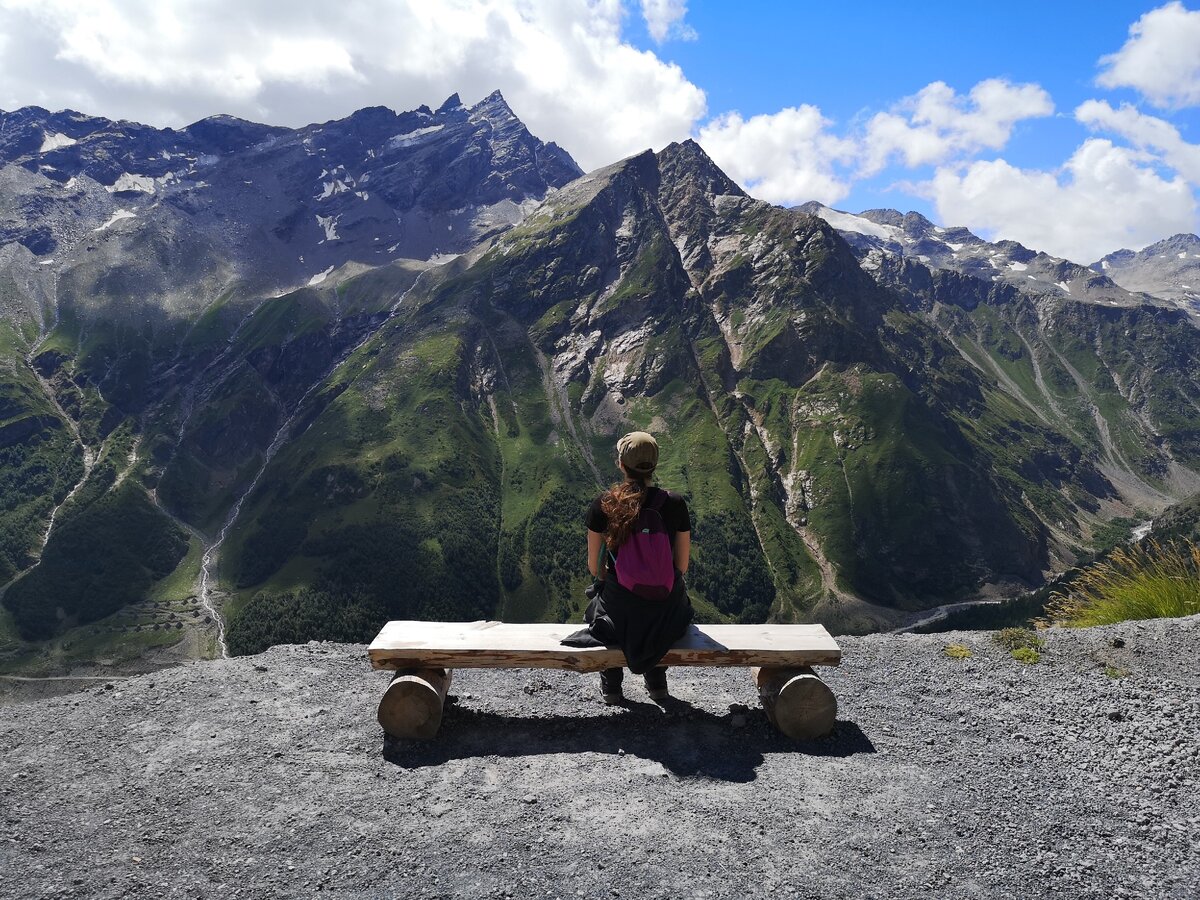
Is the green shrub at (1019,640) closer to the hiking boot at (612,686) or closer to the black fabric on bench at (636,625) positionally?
the black fabric on bench at (636,625)

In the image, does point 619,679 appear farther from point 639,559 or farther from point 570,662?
point 639,559

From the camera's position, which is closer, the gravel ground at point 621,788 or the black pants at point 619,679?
the gravel ground at point 621,788

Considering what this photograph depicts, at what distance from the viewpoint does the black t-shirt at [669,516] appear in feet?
33.1

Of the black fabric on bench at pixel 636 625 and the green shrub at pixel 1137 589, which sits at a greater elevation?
the black fabric on bench at pixel 636 625

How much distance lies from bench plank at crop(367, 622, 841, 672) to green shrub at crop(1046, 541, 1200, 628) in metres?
7.93

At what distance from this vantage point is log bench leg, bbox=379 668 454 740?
10008mm

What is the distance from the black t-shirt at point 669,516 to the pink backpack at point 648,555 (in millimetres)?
76

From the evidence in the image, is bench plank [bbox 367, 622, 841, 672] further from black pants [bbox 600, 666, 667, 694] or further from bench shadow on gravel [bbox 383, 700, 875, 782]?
bench shadow on gravel [bbox 383, 700, 875, 782]

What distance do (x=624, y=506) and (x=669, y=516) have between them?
0.74m

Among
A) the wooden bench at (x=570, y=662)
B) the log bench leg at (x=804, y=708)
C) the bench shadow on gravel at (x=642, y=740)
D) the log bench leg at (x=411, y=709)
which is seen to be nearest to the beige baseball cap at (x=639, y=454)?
the wooden bench at (x=570, y=662)

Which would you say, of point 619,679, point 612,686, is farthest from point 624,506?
point 612,686

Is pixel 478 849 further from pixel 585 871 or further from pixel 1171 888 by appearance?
pixel 1171 888

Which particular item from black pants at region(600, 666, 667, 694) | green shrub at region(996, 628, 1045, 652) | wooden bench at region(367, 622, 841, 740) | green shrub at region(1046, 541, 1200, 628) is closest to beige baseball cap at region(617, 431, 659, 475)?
wooden bench at region(367, 622, 841, 740)

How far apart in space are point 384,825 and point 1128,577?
1570cm
